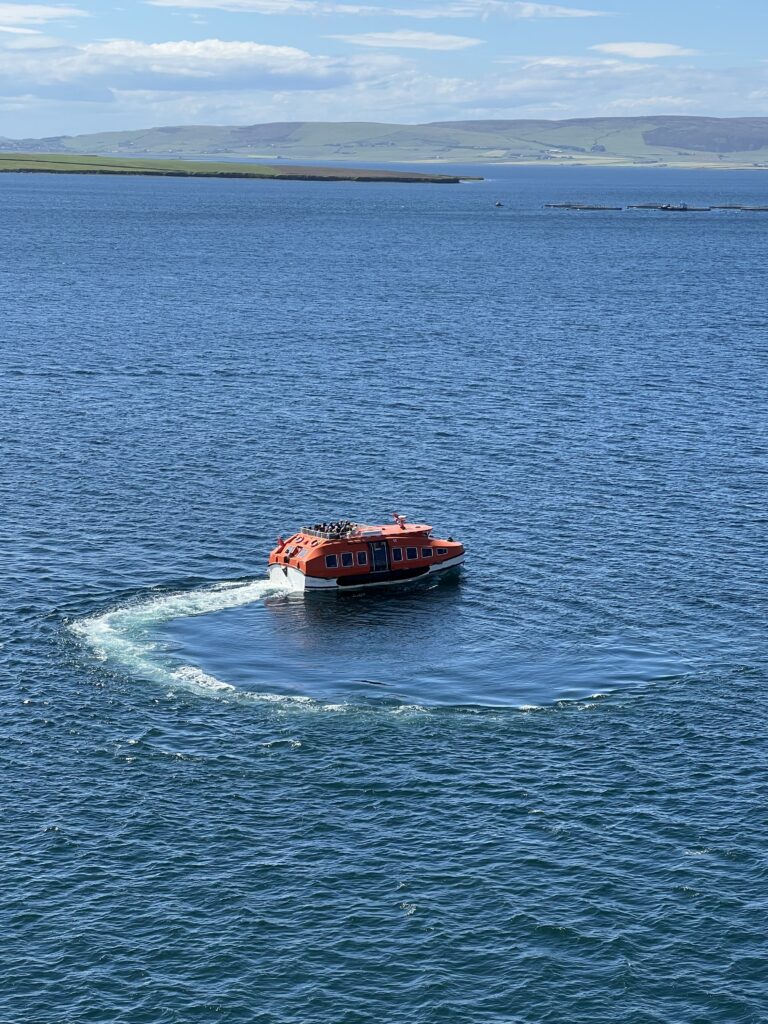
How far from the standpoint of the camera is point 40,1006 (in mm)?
63688

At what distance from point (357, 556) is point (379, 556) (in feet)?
6.65

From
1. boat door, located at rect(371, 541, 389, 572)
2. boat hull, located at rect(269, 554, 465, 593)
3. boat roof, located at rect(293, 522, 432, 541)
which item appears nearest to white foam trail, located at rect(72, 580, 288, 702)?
boat hull, located at rect(269, 554, 465, 593)

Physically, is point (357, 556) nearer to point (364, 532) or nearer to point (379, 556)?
point (379, 556)

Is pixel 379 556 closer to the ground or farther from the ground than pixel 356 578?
farther from the ground

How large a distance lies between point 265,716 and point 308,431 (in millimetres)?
79931

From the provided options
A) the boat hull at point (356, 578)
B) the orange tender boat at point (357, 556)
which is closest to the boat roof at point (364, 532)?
the orange tender boat at point (357, 556)

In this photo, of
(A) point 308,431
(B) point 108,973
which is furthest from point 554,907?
(A) point 308,431

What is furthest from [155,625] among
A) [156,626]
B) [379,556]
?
[379,556]

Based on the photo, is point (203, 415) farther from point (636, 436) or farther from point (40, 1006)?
point (40, 1006)

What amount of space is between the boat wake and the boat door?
822cm

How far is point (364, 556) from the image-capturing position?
383 feet

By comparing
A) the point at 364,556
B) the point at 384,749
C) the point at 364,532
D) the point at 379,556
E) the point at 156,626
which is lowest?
the point at 384,749

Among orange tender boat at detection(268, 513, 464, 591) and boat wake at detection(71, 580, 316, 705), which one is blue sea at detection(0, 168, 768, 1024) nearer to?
boat wake at detection(71, 580, 316, 705)

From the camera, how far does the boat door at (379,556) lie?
117125 mm
